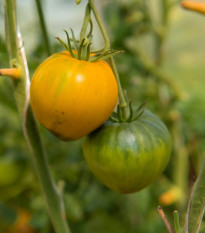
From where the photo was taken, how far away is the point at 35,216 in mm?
858

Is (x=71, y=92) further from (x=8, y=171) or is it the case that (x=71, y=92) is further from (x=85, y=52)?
(x=8, y=171)

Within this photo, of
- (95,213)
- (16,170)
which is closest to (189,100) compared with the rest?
(95,213)

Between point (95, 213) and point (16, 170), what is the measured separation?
8.1 inches

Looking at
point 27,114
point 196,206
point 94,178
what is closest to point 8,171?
point 94,178

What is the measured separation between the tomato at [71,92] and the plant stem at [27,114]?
6 centimetres

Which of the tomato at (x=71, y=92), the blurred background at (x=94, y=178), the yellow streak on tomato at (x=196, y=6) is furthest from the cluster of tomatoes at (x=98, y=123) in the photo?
the blurred background at (x=94, y=178)

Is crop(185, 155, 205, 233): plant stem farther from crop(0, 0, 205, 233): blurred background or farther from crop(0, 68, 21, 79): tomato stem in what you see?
crop(0, 0, 205, 233): blurred background

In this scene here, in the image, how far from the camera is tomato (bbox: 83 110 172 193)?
48 cm

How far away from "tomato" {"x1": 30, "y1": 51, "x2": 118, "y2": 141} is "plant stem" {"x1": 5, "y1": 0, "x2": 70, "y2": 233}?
57 mm

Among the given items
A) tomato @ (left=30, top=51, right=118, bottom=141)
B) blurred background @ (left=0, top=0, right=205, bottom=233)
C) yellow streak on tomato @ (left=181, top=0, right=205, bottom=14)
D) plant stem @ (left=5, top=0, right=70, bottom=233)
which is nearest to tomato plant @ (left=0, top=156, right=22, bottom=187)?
blurred background @ (left=0, top=0, right=205, bottom=233)

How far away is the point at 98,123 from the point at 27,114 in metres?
0.10

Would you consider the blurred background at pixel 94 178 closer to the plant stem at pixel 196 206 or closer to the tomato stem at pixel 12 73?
the tomato stem at pixel 12 73

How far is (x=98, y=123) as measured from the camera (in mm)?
465

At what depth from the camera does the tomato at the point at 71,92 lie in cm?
43
